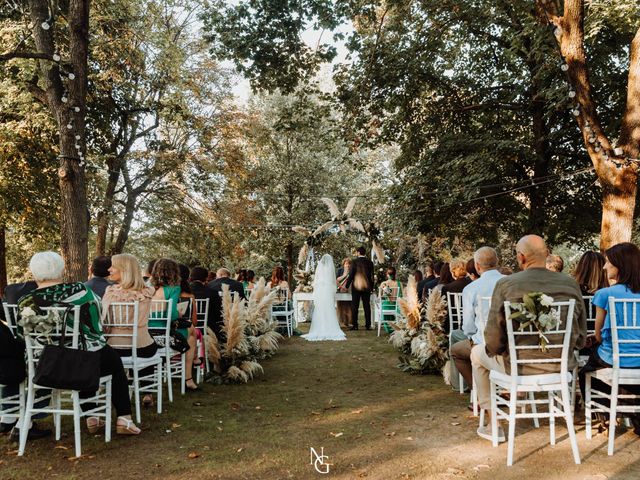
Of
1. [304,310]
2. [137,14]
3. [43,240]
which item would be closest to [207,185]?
[43,240]

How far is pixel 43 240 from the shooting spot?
63.3ft

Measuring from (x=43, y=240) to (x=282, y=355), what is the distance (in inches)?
535

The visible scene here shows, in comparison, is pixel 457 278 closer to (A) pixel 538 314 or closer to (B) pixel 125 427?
(A) pixel 538 314

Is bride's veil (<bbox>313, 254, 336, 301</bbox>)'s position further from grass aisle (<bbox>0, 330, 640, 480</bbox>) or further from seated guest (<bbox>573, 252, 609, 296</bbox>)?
seated guest (<bbox>573, 252, 609, 296</bbox>)

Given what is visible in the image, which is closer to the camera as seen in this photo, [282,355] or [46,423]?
[46,423]

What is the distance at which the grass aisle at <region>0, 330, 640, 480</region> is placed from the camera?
3.87 metres

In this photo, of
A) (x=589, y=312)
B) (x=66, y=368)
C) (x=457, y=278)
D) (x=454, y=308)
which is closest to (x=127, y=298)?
(x=66, y=368)

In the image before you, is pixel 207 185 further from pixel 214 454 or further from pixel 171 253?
pixel 214 454

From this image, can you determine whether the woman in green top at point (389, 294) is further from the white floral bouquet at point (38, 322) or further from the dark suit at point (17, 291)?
the white floral bouquet at point (38, 322)

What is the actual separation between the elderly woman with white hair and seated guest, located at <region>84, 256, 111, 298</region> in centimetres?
144

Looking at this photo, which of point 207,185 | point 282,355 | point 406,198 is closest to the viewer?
point 282,355

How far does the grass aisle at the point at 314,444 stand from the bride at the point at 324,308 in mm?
5104

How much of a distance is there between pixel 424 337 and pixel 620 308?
356 centimetres

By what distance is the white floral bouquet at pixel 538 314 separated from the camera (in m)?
3.87
